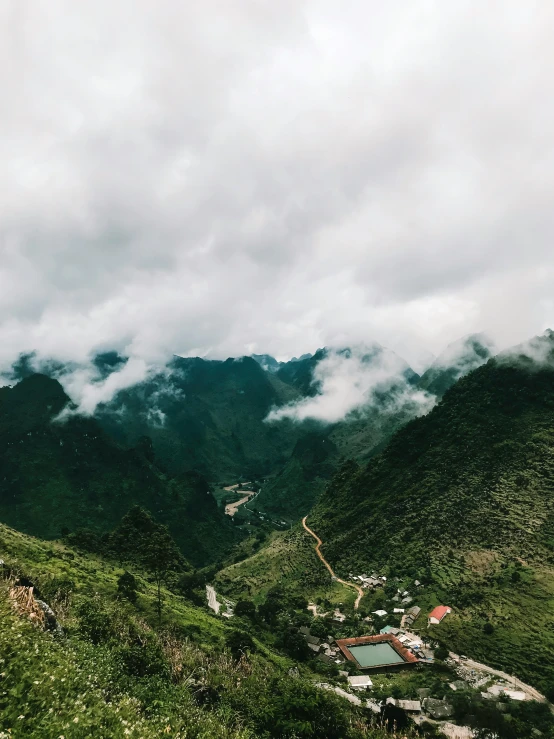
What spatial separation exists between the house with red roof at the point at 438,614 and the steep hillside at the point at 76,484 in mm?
111843

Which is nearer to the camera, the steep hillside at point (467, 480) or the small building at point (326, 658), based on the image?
the small building at point (326, 658)

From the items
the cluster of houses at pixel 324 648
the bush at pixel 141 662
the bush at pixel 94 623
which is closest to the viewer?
the bush at pixel 141 662

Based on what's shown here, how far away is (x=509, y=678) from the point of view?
173ft

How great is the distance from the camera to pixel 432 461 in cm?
11319

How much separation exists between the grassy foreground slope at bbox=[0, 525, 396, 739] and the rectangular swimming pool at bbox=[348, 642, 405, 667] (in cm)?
1473

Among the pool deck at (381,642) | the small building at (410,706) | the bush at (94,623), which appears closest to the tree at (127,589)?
the bush at (94,623)

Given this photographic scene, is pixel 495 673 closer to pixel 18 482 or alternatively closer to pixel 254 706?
pixel 254 706

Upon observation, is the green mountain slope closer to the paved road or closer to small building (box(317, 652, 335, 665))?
the paved road

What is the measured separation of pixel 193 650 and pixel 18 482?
151 meters

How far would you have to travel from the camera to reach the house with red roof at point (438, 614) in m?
66.1

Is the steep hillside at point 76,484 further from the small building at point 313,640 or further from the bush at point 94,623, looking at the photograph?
the bush at point 94,623

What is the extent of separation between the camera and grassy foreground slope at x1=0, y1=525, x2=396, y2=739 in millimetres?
14102

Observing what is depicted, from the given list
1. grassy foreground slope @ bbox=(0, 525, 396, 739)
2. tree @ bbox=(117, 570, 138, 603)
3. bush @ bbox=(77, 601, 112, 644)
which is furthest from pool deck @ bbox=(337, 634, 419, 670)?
bush @ bbox=(77, 601, 112, 644)

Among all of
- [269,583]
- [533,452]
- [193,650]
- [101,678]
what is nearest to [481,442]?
[533,452]
